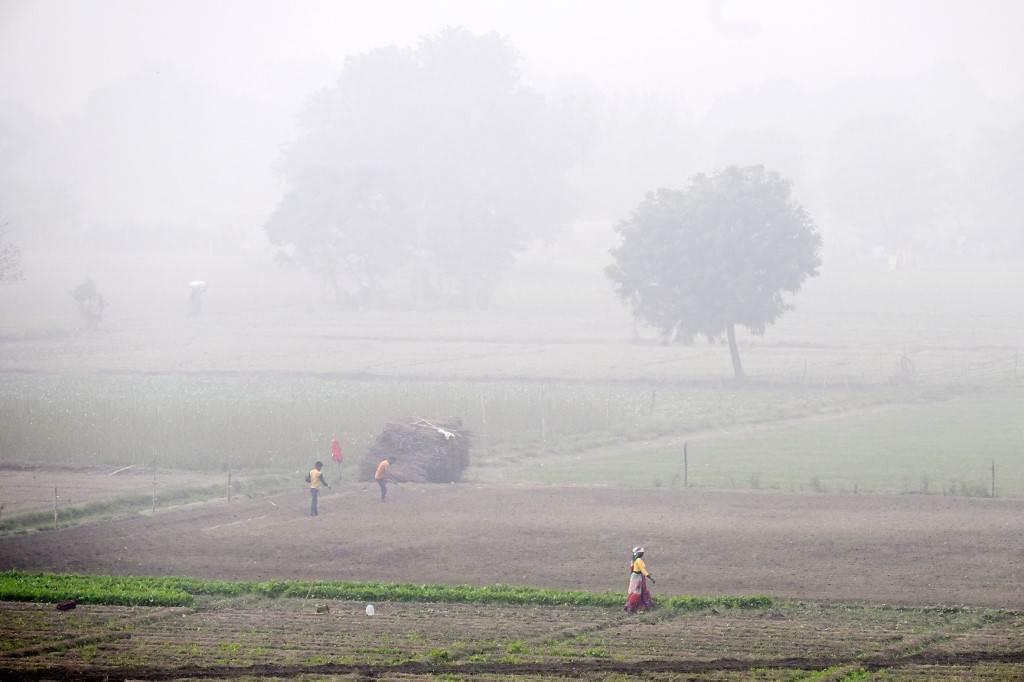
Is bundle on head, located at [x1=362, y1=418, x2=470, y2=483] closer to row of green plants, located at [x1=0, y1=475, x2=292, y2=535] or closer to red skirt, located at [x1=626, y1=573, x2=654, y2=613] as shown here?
row of green plants, located at [x1=0, y1=475, x2=292, y2=535]

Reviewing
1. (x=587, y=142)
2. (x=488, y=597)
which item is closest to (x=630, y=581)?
(x=488, y=597)

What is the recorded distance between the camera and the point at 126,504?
35.3m

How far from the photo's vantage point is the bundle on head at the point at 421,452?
38375 mm

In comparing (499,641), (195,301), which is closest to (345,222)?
(195,301)

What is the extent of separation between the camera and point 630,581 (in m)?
25.9

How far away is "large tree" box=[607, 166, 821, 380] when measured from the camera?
63.9 m

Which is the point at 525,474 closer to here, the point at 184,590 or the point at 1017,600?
the point at 184,590

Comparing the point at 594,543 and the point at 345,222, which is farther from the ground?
the point at 345,222

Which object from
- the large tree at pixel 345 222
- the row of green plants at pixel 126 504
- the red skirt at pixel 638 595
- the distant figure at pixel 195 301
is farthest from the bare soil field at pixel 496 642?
the large tree at pixel 345 222

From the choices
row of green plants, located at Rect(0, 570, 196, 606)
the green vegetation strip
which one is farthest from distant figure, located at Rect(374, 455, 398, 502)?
row of green plants, located at Rect(0, 570, 196, 606)

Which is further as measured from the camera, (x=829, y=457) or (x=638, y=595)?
(x=829, y=457)

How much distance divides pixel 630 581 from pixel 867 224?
4608 inches

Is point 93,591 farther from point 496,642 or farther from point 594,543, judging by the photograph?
point 594,543

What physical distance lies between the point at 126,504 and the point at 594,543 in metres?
12.9
